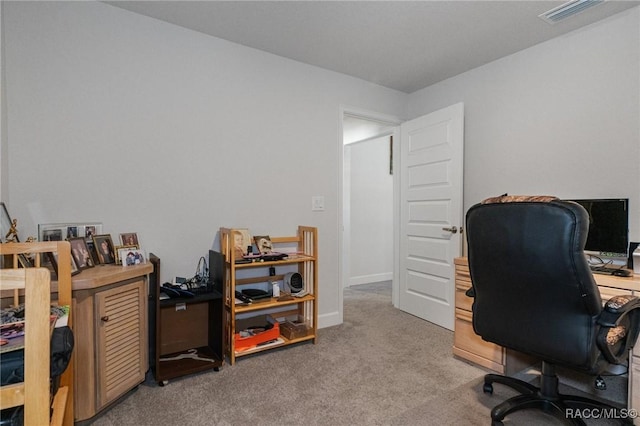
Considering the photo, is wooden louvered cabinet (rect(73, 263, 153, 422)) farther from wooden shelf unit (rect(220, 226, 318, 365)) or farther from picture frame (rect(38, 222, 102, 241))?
wooden shelf unit (rect(220, 226, 318, 365))

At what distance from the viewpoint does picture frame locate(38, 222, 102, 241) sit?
1.91 metres

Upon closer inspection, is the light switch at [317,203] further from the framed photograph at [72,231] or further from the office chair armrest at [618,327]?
the office chair armrest at [618,327]

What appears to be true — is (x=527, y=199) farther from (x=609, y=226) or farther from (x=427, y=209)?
(x=427, y=209)

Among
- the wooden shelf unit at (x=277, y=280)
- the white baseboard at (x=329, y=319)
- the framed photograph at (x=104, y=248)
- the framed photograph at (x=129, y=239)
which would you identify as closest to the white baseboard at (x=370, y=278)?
the white baseboard at (x=329, y=319)

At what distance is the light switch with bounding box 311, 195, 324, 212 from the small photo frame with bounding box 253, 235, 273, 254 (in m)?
0.58

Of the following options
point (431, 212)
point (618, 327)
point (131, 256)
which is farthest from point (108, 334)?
point (431, 212)

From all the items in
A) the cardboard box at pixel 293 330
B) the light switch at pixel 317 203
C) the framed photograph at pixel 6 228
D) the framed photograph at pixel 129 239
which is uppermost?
the light switch at pixel 317 203

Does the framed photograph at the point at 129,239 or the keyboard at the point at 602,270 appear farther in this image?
the framed photograph at the point at 129,239

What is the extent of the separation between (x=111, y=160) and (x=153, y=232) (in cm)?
55

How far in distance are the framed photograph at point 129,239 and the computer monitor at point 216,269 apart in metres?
0.49

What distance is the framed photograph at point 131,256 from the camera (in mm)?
1954

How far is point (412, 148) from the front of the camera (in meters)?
3.41

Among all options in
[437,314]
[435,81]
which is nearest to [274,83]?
[435,81]

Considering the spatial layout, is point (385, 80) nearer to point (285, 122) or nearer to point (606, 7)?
point (285, 122)
